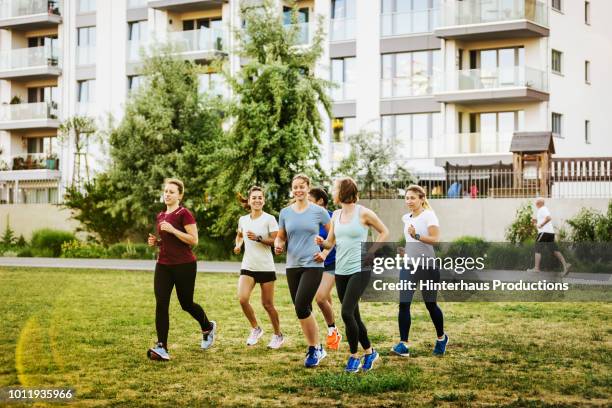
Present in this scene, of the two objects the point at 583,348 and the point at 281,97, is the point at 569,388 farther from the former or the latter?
the point at 281,97

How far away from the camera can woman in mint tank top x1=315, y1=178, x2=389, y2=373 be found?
30.1 ft

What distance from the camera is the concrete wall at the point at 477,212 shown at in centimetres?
2672

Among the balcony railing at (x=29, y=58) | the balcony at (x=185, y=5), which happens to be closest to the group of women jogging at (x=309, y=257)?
Result: the balcony at (x=185, y=5)

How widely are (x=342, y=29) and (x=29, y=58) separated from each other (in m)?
18.6

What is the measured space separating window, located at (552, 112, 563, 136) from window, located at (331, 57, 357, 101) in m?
8.76

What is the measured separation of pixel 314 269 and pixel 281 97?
18.0 meters

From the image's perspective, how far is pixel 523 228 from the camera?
26.1 meters

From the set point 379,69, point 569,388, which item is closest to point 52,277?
point 569,388

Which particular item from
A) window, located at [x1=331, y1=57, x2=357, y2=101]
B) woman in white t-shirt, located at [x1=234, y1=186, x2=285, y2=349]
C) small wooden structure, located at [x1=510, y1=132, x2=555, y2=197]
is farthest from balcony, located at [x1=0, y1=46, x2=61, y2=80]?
woman in white t-shirt, located at [x1=234, y1=186, x2=285, y2=349]

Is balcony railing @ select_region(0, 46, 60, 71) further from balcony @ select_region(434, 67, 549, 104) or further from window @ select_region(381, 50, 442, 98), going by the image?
balcony @ select_region(434, 67, 549, 104)

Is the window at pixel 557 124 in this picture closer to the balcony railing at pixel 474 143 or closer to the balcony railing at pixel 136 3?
the balcony railing at pixel 474 143

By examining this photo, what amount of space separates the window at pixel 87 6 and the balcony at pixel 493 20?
19.9 metres

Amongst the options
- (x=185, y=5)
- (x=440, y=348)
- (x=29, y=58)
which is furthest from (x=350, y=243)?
(x=29, y=58)

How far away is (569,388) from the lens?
27.0ft
